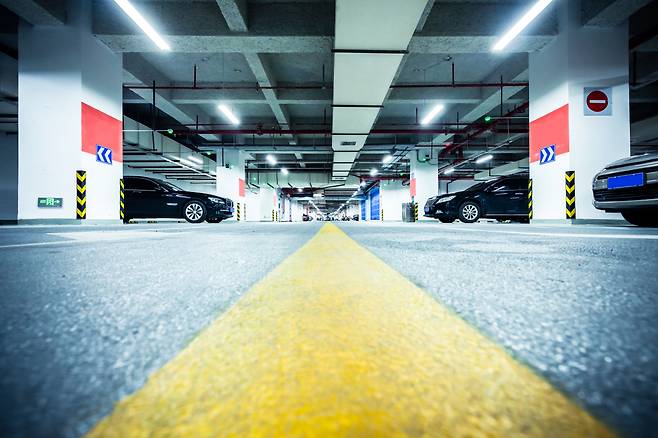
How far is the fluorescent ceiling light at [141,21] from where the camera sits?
18.0ft

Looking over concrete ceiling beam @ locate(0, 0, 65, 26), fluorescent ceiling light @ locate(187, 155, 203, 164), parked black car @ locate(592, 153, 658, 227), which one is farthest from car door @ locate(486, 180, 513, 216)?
fluorescent ceiling light @ locate(187, 155, 203, 164)

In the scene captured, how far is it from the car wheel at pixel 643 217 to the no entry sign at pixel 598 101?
272cm

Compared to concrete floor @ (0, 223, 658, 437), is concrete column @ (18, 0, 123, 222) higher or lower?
higher

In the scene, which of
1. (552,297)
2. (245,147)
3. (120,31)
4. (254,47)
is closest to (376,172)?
(245,147)

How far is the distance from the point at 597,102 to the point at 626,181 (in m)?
3.44

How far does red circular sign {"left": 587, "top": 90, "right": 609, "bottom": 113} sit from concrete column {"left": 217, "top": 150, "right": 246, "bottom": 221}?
13665mm

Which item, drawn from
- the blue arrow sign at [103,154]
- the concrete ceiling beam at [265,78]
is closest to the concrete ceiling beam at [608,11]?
the concrete ceiling beam at [265,78]

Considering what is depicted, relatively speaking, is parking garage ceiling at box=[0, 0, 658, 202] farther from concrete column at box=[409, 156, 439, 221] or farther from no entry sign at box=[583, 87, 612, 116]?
no entry sign at box=[583, 87, 612, 116]

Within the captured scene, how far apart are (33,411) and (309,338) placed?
0.99ft

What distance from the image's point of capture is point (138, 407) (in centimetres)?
29

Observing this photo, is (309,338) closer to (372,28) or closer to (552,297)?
(552,297)

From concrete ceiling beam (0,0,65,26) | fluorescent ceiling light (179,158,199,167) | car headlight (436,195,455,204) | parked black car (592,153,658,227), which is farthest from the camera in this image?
fluorescent ceiling light (179,158,199,167)

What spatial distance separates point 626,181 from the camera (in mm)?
4391

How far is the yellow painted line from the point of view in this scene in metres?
0.26
